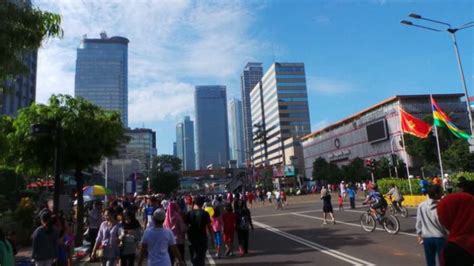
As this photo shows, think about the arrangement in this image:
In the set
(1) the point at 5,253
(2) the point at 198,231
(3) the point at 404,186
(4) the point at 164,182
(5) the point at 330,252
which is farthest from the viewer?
(4) the point at 164,182

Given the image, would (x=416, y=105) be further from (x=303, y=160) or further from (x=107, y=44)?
(x=107, y=44)

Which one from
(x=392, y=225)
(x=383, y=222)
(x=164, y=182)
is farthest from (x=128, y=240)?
(x=164, y=182)

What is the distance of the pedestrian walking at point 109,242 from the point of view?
8727mm

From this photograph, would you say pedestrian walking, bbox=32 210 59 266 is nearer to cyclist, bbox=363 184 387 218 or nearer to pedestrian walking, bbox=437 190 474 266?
pedestrian walking, bbox=437 190 474 266

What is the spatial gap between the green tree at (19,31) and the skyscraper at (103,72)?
181875 mm

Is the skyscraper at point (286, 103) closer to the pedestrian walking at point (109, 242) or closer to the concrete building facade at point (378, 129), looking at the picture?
the concrete building facade at point (378, 129)

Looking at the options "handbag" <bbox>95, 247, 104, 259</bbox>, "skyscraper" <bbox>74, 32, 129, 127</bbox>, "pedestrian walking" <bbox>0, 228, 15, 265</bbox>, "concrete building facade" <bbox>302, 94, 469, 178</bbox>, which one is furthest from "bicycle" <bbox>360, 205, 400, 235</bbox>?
"skyscraper" <bbox>74, 32, 129, 127</bbox>

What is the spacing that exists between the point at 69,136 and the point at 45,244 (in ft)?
29.5

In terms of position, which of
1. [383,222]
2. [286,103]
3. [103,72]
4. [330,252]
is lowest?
[330,252]

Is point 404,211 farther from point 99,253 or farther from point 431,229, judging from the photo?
point 99,253

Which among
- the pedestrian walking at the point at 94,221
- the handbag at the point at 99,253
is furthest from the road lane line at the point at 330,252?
the pedestrian walking at the point at 94,221

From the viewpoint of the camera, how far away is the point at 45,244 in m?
7.86

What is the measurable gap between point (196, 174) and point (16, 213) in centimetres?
10320

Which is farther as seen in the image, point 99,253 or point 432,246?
point 99,253
